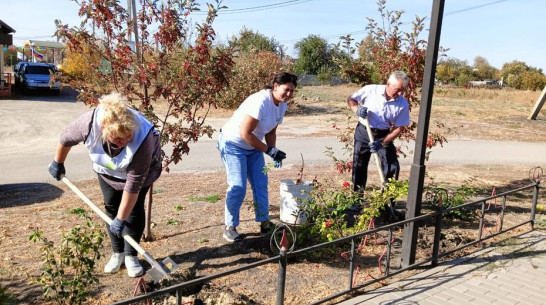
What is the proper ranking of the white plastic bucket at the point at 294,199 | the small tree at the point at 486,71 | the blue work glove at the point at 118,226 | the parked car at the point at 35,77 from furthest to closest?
the small tree at the point at 486,71 → the parked car at the point at 35,77 → the white plastic bucket at the point at 294,199 → the blue work glove at the point at 118,226

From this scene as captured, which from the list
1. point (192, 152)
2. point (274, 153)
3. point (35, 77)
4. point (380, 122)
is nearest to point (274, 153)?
point (274, 153)

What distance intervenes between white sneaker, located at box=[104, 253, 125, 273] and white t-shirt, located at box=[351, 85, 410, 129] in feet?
9.97

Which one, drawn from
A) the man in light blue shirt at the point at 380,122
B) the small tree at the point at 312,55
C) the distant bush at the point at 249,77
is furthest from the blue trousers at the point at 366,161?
the small tree at the point at 312,55

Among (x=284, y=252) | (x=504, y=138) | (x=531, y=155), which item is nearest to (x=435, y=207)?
(x=284, y=252)

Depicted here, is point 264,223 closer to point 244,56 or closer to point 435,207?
point 435,207

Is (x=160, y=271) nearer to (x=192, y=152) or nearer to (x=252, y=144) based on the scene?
(x=252, y=144)

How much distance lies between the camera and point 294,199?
495 cm

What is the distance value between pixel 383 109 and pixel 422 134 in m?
1.26

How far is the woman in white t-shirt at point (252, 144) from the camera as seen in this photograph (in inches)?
171

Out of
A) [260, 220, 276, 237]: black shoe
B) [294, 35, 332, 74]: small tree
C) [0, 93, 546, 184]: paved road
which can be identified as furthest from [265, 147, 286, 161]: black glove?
[294, 35, 332, 74]: small tree

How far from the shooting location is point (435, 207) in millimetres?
6238

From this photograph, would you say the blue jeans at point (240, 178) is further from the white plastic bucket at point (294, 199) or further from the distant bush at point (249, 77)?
the distant bush at point (249, 77)

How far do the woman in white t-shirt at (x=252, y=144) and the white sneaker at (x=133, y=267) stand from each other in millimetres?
1019

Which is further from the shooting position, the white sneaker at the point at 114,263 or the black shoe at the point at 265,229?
the black shoe at the point at 265,229
